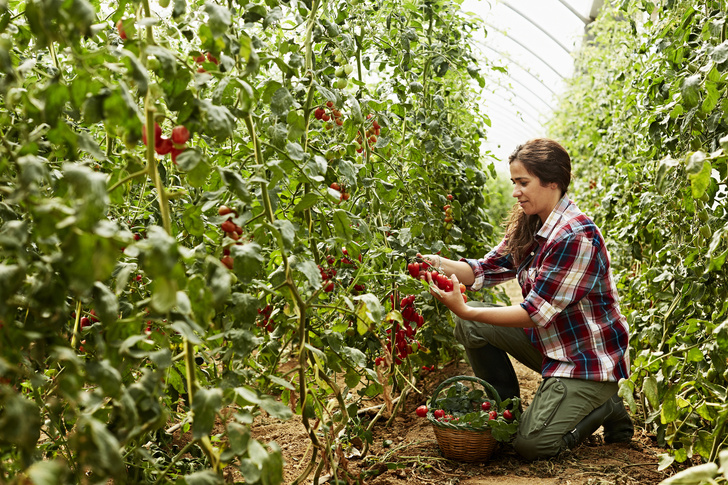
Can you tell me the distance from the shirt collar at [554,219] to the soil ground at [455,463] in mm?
771

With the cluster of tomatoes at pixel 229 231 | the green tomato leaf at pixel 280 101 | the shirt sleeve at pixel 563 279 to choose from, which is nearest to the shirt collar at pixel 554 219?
the shirt sleeve at pixel 563 279

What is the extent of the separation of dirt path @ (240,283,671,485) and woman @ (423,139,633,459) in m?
0.07

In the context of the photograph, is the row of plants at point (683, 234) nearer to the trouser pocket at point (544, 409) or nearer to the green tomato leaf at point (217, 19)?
the trouser pocket at point (544, 409)

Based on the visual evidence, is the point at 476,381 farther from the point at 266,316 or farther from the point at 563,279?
the point at 266,316

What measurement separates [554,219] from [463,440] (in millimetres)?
816

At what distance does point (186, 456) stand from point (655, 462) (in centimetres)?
155

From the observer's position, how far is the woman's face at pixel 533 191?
2.08 m

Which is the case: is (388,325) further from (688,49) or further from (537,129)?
(537,129)

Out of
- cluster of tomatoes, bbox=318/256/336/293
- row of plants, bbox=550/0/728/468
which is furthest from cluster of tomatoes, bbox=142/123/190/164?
row of plants, bbox=550/0/728/468

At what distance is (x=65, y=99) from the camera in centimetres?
79

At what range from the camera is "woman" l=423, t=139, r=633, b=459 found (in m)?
1.93

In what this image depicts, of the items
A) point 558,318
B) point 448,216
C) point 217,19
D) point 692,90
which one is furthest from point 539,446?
point 217,19

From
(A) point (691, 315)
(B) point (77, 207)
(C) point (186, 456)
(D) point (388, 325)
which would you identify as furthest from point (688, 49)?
(C) point (186, 456)

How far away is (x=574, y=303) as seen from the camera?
6.61 feet
